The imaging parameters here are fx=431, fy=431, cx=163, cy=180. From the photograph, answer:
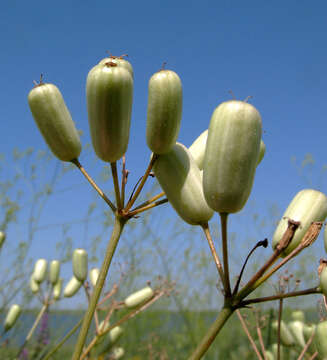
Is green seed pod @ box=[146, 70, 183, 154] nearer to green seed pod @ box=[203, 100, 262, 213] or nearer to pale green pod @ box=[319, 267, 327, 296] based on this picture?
green seed pod @ box=[203, 100, 262, 213]

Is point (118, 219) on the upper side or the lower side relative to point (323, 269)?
upper

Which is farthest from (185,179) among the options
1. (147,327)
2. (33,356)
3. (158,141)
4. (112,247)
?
(147,327)

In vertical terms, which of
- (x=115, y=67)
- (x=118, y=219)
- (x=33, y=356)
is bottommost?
(x=33, y=356)

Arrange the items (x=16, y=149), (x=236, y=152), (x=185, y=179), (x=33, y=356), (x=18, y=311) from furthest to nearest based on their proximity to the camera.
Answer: (x=16, y=149), (x=33, y=356), (x=18, y=311), (x=185, y=179), (x=236, y=152)

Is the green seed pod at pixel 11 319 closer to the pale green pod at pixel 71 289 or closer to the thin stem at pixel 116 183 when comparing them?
the pale green pod at pixel 71 289

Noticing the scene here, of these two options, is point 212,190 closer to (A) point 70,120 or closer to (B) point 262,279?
(B) point 262,279

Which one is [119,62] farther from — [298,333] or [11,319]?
[11,319]
